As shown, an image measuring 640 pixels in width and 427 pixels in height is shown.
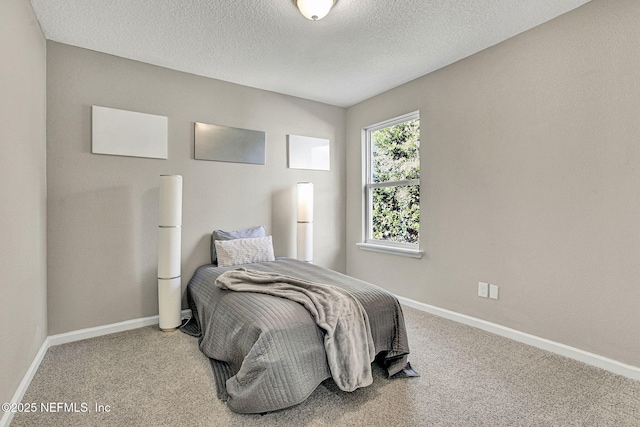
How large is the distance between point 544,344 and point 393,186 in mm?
2071

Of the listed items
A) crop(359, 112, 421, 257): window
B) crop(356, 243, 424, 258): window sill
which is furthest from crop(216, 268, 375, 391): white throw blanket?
crop(359, 112, 421, 257): window

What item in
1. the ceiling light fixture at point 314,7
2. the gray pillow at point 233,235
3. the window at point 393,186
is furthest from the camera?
the window at point 393,186

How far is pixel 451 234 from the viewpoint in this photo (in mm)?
3111

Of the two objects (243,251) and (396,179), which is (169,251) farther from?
(396,179)

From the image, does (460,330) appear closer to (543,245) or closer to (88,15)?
(543,245)

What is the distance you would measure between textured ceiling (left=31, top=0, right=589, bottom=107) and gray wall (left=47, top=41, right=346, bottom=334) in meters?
0.23

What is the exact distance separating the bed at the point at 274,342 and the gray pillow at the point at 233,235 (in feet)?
2.33

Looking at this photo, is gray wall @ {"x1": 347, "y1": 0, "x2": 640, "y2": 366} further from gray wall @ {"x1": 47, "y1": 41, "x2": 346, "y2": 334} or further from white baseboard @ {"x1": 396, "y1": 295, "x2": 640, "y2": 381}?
gray wall @ {"x1": 47, "y1": 41, "x2": 346, "y2": 334}

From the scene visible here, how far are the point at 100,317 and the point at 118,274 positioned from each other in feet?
1.26

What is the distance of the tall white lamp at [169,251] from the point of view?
2760 millimetres

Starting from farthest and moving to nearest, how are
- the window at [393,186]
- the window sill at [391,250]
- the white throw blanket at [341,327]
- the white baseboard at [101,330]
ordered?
the window at [393,186] → the window sill at [391,250] → the white baseboard at [101,330] → the white throw blanket at [341,327]

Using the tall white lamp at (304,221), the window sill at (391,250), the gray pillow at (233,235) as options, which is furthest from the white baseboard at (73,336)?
the window sill at (391,250)

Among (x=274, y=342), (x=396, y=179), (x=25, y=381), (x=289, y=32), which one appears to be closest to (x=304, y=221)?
(x=396, y=179)

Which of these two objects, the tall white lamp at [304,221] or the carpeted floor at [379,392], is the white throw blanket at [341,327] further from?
the tall white lamp at [304,221]
